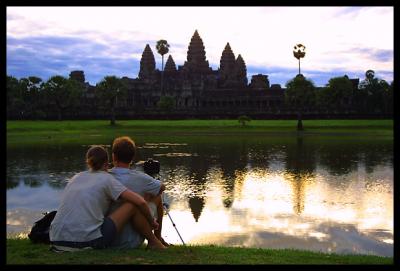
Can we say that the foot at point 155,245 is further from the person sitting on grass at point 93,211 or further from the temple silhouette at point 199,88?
the temple silhouette at point 199,88

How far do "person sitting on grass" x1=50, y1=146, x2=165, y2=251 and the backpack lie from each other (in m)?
0.54

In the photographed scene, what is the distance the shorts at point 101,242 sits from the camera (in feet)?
20.2

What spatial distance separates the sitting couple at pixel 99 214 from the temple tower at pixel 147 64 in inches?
4270

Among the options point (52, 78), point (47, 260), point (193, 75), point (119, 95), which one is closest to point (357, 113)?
point (119, 95)

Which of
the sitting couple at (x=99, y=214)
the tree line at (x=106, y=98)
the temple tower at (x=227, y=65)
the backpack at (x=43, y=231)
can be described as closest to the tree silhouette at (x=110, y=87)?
the tree line at (x=106, y=98)

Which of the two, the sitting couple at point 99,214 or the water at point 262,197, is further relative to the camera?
the water at point 262,197

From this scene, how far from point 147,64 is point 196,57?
11463 millimetres

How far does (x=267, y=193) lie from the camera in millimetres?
13773

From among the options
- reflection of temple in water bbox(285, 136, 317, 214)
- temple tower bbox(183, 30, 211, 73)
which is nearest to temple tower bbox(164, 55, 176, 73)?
temple tower bbox(183, 30, 211, 73)

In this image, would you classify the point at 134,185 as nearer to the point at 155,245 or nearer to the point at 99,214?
the point at 99,214

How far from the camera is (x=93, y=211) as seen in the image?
6133 mm

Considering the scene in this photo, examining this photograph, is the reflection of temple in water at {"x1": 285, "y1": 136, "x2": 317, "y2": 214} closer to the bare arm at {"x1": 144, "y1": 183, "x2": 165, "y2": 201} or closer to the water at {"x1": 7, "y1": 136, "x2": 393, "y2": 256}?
the water at {"x1": 7, "y1": 136, "x2": 393, "y2": 256}

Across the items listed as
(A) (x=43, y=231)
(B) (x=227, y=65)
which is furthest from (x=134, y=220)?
(B) (x=227, y=65)

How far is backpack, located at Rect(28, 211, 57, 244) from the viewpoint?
22.3ft
